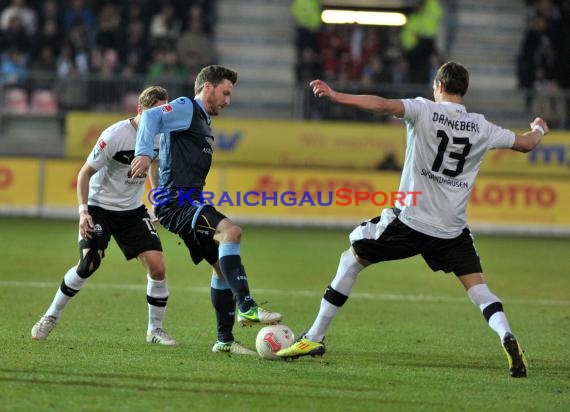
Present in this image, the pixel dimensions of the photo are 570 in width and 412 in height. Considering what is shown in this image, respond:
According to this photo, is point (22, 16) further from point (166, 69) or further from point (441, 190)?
point (441, 190)

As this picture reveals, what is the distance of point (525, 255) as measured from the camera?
17.2 meters

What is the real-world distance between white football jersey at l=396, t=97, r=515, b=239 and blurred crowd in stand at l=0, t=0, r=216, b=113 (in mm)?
14529

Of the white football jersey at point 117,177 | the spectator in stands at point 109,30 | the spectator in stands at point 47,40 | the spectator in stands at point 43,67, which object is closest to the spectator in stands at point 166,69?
the spectator in stands at point 109,30

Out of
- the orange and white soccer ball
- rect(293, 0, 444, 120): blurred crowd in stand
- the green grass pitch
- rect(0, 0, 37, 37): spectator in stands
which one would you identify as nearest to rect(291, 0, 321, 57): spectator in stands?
rect(293, 0, 444, 120): blurred crowd in stand

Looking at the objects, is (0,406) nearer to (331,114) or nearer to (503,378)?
(503,378)

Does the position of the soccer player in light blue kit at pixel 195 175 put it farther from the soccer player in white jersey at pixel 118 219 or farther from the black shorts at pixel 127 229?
the black shorts at pixel 127 229

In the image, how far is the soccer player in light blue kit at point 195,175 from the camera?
24.5 feet

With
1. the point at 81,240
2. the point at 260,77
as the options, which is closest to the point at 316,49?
the point at 260,77

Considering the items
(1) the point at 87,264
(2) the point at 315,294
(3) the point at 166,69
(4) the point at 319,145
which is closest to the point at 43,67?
(3) the point at 166,69

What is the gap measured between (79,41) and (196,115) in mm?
16312

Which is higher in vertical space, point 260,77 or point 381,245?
point 381,245

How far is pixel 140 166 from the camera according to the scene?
7.36 meters

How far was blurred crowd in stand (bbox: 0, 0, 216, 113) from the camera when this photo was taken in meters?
22.1

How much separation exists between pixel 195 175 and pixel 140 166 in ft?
1.77
